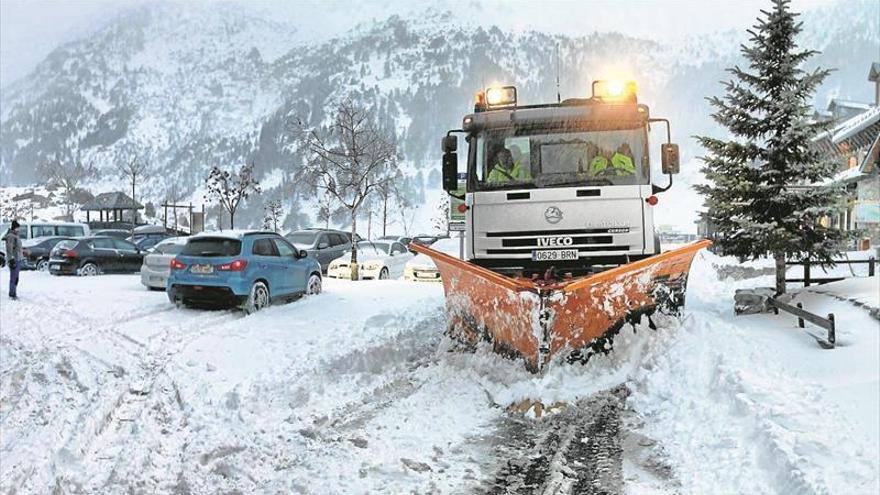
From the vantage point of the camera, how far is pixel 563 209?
8.04 metres

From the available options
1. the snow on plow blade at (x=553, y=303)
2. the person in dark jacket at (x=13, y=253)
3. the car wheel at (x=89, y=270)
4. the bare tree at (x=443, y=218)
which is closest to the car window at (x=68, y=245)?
the car wheel at (x=89, y=270)

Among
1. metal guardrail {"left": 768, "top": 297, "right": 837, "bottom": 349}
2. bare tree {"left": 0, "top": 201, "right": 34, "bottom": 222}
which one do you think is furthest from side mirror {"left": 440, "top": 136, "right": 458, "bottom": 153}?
bare tree {"left": 0, "top": 201, "right": 34, "bottom": 222}

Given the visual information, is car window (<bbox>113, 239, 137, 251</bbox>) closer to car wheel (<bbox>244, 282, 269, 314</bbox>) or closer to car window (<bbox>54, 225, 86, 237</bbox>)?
car window (<bbox>54, 225, 86, 237</bbox>)

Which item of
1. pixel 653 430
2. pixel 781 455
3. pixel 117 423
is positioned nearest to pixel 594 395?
pixel 653 430

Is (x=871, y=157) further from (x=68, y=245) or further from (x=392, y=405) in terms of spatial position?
(x=68, y=245)

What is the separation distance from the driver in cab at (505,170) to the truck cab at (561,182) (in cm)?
1

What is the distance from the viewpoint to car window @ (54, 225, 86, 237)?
101 feet

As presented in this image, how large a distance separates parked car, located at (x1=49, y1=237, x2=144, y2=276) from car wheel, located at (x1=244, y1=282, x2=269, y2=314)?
1118 centimetres

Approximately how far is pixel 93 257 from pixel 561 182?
18.1 meters

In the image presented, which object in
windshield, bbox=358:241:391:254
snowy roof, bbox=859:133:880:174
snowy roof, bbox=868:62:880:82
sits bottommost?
windshield, bbox=358:241:391:254

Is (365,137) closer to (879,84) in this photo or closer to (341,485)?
(879,84)

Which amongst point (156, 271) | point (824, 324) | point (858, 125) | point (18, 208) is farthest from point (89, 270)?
point (18, 208)

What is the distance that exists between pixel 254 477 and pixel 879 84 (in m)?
34.3

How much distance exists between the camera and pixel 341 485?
473cm
